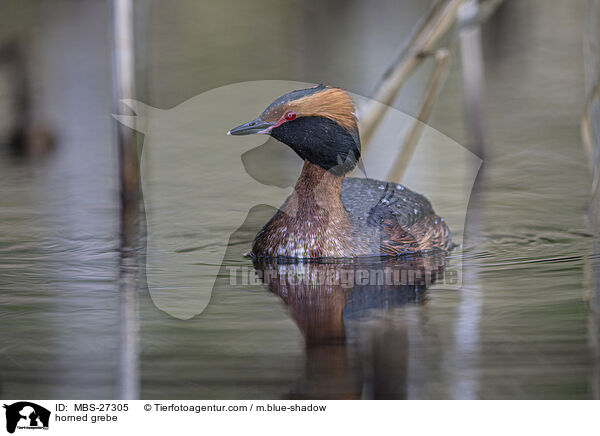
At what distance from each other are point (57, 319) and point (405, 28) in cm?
838

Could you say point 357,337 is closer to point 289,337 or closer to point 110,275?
point 289,337

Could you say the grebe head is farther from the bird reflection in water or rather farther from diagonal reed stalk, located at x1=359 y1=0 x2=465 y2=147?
the bird reflection in water

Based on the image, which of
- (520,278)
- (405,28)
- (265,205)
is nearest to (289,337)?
(520,278)

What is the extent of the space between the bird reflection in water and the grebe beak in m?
0.83

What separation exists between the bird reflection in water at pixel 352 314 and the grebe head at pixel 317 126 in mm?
671

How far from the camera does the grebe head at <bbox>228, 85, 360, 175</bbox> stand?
5867 mm
